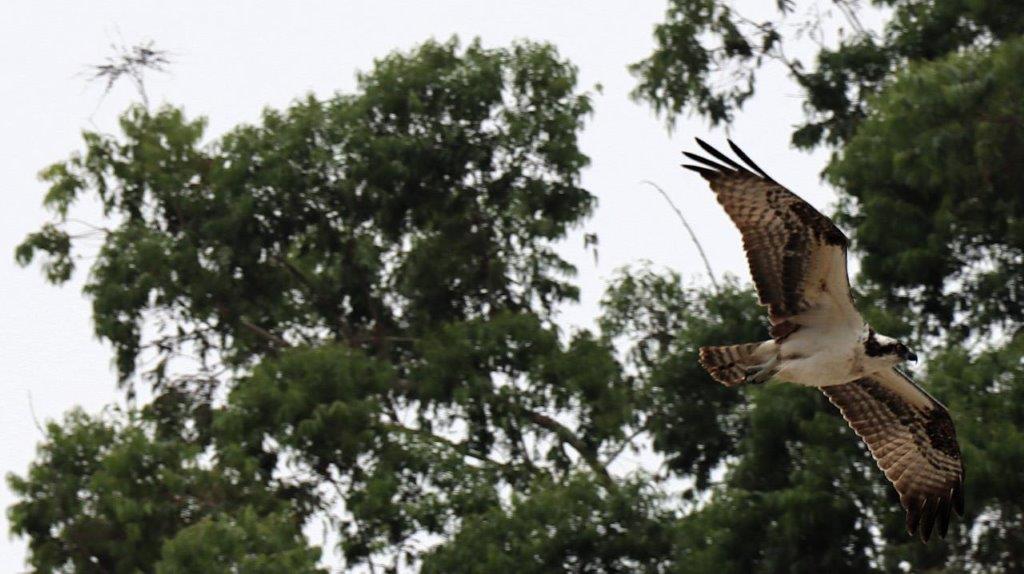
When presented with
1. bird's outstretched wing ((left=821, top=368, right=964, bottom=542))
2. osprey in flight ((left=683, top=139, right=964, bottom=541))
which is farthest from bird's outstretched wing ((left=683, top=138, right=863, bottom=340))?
bird's outstretched wing ((left=821, top=368, right=964, bottom=542))

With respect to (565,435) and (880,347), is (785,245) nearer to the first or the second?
(880,347)

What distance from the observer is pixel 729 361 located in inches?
535

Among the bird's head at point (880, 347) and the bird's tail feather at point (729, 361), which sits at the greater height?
the bird's tail feather at point (729, 361)

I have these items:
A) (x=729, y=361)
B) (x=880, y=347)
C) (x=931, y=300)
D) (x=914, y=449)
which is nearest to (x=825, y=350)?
(x=880, y=347)

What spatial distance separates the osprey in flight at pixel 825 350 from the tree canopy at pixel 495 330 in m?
2.92

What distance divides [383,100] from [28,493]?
4.71 meters

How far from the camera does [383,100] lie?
22.6 meters

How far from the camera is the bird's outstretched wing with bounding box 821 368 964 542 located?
14.6m

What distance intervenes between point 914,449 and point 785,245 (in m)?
2.27

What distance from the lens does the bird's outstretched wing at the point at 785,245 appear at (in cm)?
1280

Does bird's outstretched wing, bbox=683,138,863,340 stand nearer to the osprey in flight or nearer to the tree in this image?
the osprey in flight

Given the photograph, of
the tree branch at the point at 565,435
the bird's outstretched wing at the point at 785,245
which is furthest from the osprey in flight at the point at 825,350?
the tree branch at the point at 565,435

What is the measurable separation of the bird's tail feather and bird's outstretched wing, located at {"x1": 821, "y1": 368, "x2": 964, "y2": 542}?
3.70 feet

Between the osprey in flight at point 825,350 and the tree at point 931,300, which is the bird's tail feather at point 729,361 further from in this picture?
the tree at point 931,300
